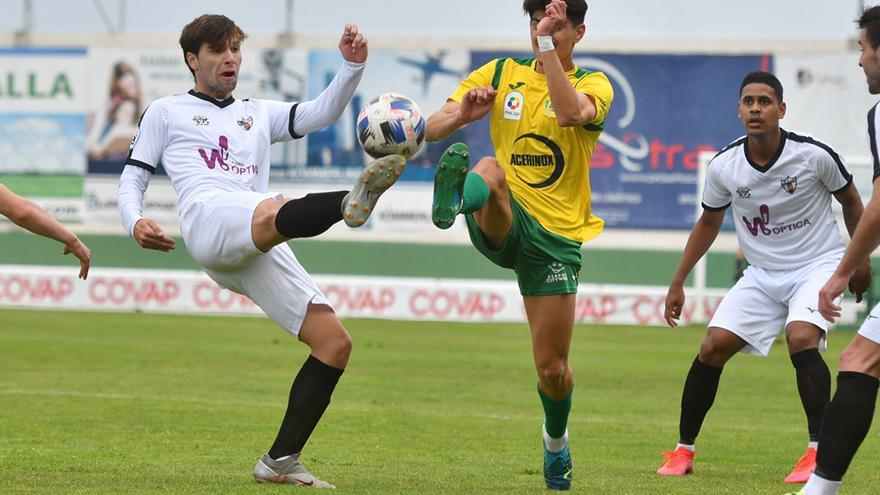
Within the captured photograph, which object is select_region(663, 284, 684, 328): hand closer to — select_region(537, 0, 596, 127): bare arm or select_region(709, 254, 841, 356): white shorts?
select_region(709, 254, 841, 356): white shorts

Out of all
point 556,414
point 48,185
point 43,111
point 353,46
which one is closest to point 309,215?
point 353,46

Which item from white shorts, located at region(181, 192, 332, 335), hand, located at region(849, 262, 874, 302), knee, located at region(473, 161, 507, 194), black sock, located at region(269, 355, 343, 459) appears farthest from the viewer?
hand, located at region(849, 262, 874, 302)

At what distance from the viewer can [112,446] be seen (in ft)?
30.9

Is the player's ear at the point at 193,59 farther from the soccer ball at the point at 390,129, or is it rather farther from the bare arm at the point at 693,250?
the bare arm at the point at 693,250

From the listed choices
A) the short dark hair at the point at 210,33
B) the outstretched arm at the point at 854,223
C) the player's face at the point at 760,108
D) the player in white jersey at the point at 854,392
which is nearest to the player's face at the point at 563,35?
the player's face at the point at 760,108

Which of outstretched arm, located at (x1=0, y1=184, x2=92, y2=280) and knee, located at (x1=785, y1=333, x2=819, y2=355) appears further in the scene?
knee, located at (x1=785, y1=333, x2=819, y2=355)

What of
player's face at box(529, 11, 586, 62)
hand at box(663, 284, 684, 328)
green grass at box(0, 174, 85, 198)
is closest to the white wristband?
player's face at box(529, 11, 586, 62)

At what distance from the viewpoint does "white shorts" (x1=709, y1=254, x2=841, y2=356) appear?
8.75 m

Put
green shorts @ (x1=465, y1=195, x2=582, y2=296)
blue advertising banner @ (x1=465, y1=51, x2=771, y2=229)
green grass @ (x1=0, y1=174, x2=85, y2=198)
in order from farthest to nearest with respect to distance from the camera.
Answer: green grass @ (x1=0, y1=174, x2=85, y2=198), blue advertising banner @ (x1=465, y1=51, x2=771, y2=229), green shorts @ (x1=465, y1=195, x2=582, y2=296)

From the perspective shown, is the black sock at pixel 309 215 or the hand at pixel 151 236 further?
the hand at pixel 151 236

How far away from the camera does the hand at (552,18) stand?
294 inches

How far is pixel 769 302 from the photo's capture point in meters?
9.02

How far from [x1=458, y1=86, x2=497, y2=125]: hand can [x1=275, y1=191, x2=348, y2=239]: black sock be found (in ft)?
3.10

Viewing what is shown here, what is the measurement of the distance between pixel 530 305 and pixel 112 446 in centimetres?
321
